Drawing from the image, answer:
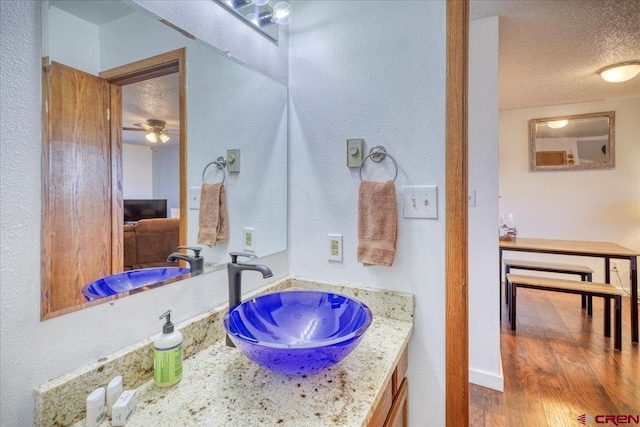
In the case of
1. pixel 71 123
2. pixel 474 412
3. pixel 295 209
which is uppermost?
pixel 71 123

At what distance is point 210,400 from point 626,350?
128 inches

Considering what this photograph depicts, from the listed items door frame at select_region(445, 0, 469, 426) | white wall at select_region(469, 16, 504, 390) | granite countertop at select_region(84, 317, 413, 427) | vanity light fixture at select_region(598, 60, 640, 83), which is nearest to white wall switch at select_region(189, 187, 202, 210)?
granite countertop at select_region(84, 317, 413, 427)

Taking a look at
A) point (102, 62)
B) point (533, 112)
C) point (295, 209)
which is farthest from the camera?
point (533, 112)

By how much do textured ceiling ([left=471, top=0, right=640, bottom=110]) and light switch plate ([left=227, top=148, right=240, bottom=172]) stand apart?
1.80 m

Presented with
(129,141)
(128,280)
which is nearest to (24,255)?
(128,280)

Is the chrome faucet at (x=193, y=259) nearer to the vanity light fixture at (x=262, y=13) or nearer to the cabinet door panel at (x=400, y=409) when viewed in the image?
the cabinet door panel at (x=400, y=409)

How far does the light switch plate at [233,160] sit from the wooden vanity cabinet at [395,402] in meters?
0.85

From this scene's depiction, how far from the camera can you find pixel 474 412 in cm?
175

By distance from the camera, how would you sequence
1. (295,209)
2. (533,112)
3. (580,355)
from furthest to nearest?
(533,112), (580,355), (295,209)

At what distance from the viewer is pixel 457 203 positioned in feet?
3.27

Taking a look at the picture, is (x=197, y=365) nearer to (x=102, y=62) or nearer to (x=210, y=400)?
(x=210, y=400)

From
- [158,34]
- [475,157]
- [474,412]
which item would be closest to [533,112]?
[475,157]

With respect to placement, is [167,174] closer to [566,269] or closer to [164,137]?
[164,137]

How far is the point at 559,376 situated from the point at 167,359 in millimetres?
2532
